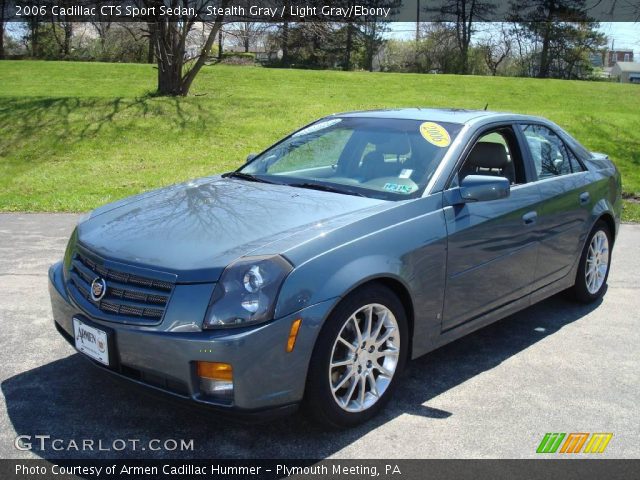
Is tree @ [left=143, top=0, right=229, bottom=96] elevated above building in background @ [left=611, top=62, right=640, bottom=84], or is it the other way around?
building in background @ [left=611, top=62, right=640, bottom=84]

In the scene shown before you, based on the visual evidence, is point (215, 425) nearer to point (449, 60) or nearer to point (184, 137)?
point (184, 137)

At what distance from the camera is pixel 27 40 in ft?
131

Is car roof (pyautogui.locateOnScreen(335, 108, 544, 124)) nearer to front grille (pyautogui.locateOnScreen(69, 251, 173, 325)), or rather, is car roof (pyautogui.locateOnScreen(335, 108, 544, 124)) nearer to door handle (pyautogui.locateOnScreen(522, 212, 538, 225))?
door handle (pyautogui.locateOnScreen(522, 212, 538, 225))

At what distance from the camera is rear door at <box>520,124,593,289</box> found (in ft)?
15.2

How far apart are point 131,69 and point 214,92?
7.24 m

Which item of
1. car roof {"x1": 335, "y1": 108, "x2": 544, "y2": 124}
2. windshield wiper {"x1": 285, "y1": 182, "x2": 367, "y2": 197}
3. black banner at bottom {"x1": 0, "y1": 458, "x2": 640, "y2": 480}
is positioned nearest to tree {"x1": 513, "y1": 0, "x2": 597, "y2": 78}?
car roof {"x1": 335, "y1": 108, "x2": 544, "y2": 124}

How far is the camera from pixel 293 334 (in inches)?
114

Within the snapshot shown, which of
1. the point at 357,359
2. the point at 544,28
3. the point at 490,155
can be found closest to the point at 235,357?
the point at 357,359

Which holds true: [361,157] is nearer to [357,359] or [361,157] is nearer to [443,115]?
[443,115]

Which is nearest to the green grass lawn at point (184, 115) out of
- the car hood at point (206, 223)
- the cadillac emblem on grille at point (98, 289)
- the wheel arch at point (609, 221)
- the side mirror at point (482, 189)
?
the wheel arch at point (609, 221)

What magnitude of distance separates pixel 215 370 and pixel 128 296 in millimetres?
589

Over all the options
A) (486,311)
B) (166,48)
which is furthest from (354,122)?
(166,48)

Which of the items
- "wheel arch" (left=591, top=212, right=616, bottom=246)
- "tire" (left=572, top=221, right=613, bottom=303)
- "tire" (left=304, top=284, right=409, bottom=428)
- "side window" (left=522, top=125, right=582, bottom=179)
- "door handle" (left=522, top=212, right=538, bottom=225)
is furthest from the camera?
"wheel arch" (left=591, top=212, right=616, bottom=246)

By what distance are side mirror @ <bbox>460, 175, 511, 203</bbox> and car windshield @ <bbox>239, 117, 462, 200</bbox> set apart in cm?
23
